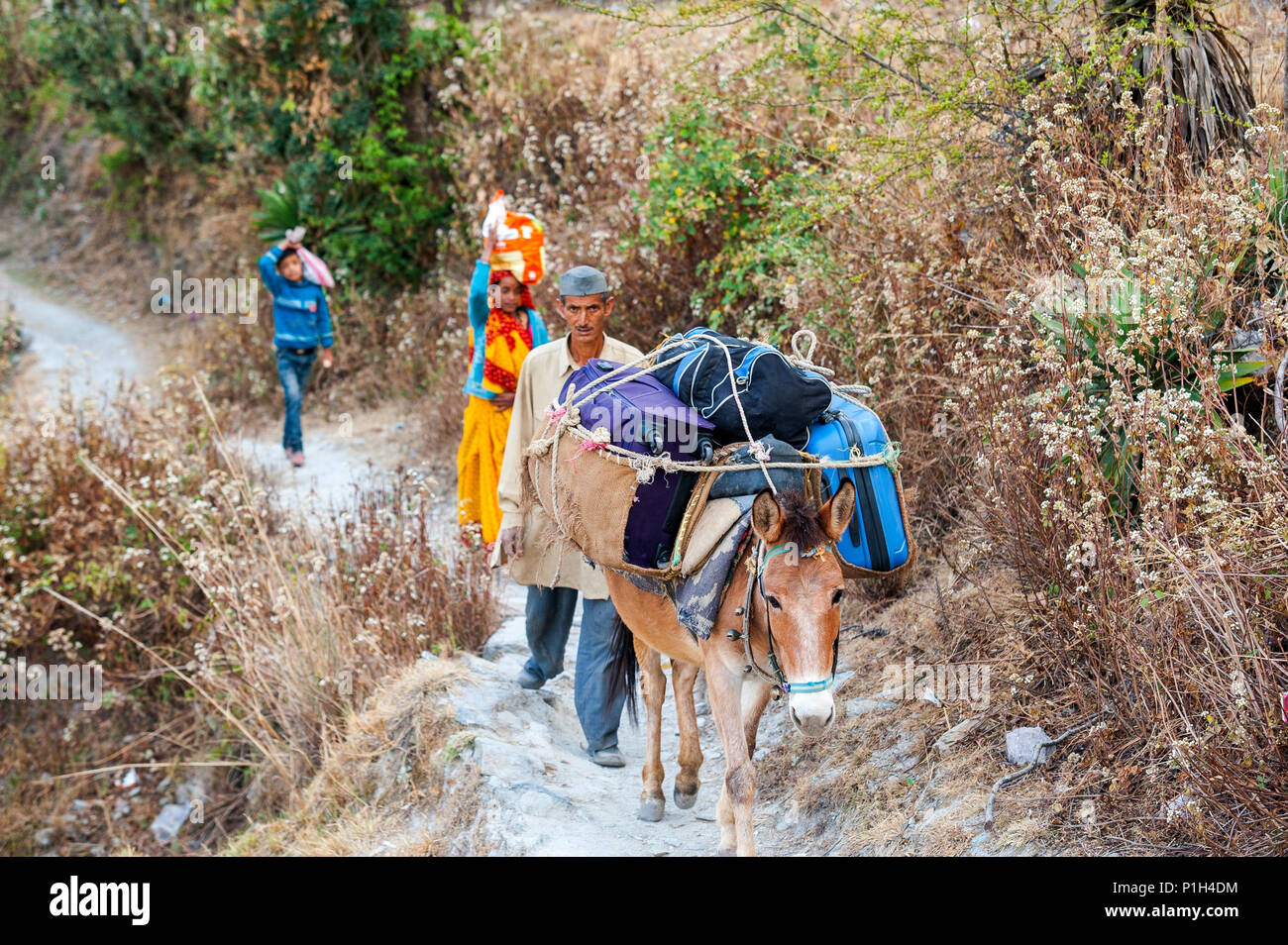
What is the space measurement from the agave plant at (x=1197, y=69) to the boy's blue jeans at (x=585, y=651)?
3.79 m

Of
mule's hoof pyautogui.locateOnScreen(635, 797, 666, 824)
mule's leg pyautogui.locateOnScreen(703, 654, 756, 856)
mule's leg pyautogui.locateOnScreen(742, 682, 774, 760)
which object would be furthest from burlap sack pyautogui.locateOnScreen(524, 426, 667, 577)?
mule's hoof pyautogui.locateOnScreen(635, 797, 666, 824)

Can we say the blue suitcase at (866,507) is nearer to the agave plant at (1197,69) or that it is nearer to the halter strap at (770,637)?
the halter strap at (770,637)

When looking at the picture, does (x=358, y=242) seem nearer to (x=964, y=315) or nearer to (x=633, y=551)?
(x=964, y=315)

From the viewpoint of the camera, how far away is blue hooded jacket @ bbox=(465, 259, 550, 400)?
650 centimetres

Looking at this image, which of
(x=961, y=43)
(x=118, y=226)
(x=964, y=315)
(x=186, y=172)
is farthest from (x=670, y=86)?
(x=118, y=226)

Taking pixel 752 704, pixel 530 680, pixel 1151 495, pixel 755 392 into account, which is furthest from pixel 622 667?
pixel 1151 495

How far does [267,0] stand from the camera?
13.5m

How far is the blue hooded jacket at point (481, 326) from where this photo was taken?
6.50 metres

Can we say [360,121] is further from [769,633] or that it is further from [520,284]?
[769,633]

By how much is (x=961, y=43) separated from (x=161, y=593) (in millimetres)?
7448

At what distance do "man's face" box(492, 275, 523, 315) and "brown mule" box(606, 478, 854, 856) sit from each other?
98.2 inches

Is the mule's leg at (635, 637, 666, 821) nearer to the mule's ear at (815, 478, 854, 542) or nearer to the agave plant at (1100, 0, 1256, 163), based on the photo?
the mule's ear at (815, 478, 854, 542)

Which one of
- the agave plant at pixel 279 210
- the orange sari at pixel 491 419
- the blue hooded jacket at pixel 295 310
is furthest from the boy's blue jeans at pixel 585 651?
the agave plant at pixel 279 210

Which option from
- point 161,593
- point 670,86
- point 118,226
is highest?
point 670,86
